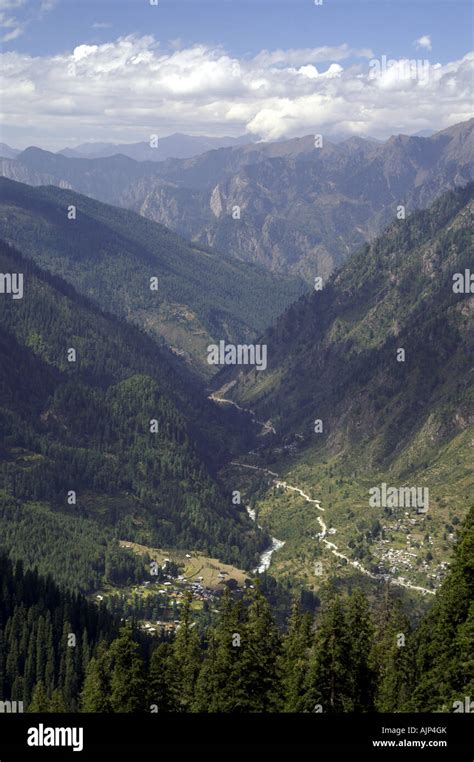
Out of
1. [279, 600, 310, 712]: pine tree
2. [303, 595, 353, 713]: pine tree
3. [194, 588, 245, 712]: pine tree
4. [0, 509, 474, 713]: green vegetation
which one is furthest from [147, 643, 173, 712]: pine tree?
[303, 595, 353, 713]: pine tree

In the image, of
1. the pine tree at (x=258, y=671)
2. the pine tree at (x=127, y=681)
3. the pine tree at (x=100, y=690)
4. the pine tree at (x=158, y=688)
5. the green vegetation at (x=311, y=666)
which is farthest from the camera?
the pine tree at (x=158, y=688)

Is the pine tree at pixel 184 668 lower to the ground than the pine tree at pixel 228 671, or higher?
lower

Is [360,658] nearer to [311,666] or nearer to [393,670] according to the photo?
[311,666]

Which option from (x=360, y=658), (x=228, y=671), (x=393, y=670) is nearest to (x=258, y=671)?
(x=228, y=671)

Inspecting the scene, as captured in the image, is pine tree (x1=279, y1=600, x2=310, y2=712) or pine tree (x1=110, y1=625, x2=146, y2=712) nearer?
pine tree (x1=110, y1=625, x2=146, y2=712)

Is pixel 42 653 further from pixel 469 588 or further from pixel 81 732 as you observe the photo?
pixel 81 732

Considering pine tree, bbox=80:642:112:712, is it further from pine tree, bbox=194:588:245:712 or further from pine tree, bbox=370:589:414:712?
pine tree, bbox=370:589:414:712

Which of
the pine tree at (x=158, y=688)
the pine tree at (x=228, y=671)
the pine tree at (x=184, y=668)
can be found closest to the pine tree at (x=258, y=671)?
the pine tree at (x=228, y=671)

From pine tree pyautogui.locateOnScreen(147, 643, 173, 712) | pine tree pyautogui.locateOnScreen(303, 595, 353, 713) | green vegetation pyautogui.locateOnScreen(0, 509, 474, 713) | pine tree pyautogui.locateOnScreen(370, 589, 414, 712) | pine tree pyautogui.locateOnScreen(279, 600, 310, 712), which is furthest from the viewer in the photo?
pine tree pyautogui.locateOnScreen(370, 589, 414, 712)

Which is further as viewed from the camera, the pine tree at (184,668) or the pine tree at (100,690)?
the pine tree at (184,668)

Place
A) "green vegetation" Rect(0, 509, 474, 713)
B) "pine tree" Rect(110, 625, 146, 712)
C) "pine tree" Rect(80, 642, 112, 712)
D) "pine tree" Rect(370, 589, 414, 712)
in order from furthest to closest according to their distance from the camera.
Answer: "pine tree" Rect(370, 589, 414, 712) → "pine tree" Rect(80, 642, 112, 712) → "pine tree" Rect(110, 625, 146, 712) → "green vegetation" Rect(0, 509, 474, 713)

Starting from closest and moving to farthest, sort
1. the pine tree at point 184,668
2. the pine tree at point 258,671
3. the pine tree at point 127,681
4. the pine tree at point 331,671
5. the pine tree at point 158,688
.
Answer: the pine tree at point 331,671
the pine tree at point 127,681
the pine tree at point 258,671
the pine tree at point 158,688
the pine tree at point 184,668

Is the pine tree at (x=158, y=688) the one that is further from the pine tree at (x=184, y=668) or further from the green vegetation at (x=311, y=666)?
the pine tree at (x=184, y=668)
